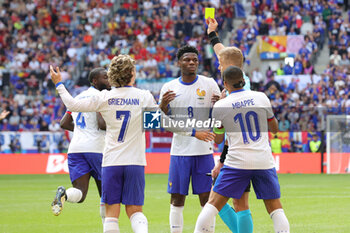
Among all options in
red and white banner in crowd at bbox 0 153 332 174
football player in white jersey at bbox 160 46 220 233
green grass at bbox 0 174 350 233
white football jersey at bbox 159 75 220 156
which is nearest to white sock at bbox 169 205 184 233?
football player in white jersey at bbox 160 46 220 233

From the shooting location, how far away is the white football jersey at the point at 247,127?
6613 millimetres

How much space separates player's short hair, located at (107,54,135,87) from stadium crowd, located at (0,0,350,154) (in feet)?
61.9

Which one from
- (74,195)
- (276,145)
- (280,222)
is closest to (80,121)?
(74,195)

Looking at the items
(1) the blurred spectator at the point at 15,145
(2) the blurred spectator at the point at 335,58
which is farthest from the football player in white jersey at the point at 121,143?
(2) the blurred spectator at the point at 335,58

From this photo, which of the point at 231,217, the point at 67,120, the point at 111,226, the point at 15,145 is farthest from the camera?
the point at 15,145

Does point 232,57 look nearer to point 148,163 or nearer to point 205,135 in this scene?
point 205,135

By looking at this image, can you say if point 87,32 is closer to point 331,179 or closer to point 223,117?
point 331,179

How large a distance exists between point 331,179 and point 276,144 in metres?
3.36

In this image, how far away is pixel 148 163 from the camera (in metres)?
22.5

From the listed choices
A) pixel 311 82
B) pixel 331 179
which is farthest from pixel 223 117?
pixel 311 82

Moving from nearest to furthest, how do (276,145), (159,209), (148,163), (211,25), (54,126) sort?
1. (211,25)
2. (159,209)
3. (276,145)
4. (148,163)
5. (54,126)

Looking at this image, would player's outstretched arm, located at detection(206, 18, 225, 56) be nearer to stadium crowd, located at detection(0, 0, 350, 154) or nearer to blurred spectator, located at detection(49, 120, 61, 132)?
stadium crowd, located at detection(0, 0, 350, 154)

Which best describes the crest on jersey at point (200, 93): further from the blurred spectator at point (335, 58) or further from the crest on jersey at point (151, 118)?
the blurred spectator at point (335, 58)

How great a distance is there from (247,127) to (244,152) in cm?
26
